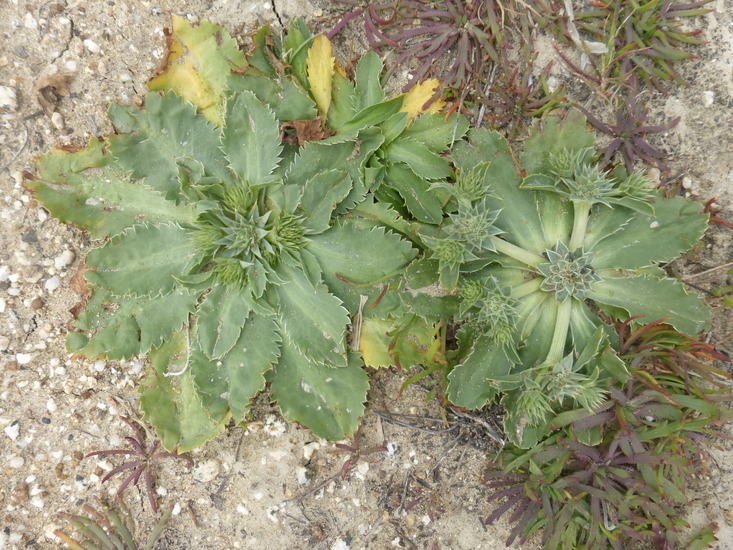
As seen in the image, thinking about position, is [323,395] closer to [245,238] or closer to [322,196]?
[245,238]

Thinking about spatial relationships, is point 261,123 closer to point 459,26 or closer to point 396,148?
point 396,148

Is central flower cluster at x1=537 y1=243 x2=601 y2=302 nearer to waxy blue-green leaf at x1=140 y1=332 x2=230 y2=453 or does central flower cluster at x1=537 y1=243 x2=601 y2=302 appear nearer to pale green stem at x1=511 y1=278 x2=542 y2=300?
pale green stem at x1=511 y1=278 x2=542 y2=300

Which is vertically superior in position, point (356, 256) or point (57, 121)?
point (57, 121)

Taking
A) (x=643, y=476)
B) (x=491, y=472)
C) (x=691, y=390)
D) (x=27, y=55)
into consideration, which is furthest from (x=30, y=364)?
(x=691, y=390)

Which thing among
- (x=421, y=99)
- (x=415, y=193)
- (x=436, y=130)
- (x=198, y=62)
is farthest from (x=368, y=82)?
(x=198, y=62)

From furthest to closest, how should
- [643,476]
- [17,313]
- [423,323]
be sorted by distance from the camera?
[17,313]
[423,323]
[643,476]

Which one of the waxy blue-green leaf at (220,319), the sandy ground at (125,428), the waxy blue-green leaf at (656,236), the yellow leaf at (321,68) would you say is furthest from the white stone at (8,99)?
the waxy blue-green leaf at (656,236)
